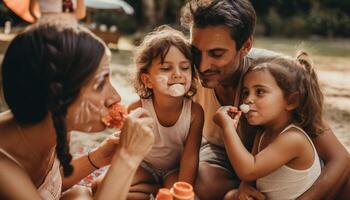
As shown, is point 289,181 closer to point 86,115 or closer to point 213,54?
point 213,54

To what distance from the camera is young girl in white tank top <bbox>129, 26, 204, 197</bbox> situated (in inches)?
115

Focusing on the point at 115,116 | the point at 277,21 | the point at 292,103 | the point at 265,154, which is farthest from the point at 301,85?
the point at 277,21

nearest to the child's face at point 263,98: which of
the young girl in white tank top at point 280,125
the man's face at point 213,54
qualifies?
the young girl in white tank top at point 280,125

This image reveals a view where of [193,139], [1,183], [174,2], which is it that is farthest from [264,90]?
[174,2]

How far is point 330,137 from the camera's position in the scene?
302 centimetres

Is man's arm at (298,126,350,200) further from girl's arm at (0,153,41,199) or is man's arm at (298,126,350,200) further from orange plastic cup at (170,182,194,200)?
girl's arm at (0,153,41,199)

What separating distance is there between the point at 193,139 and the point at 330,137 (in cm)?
99

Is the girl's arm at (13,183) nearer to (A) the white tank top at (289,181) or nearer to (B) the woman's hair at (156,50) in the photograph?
(B) the woman's hair at (156,50)

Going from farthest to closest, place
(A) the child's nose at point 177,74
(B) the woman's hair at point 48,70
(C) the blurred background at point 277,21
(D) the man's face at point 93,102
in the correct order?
(C) the blurred background at point 277,21 → (A) the child's nose at point 177,74 → (D) the man's face at point 93,102 → (B) the woman's hair at point 48,70

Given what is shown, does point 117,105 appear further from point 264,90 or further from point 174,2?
point 174,2

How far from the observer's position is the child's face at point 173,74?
292 cm

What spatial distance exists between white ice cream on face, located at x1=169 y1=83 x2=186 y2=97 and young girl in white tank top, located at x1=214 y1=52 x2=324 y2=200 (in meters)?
0.32

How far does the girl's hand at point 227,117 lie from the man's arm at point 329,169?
65 cm

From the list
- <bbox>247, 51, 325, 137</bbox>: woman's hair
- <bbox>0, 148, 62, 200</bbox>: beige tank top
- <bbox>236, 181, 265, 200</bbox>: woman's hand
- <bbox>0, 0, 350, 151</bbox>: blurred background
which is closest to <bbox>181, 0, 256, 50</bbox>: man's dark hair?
<bbox>247, 51, 325, 137</bbox>: woman's hair
